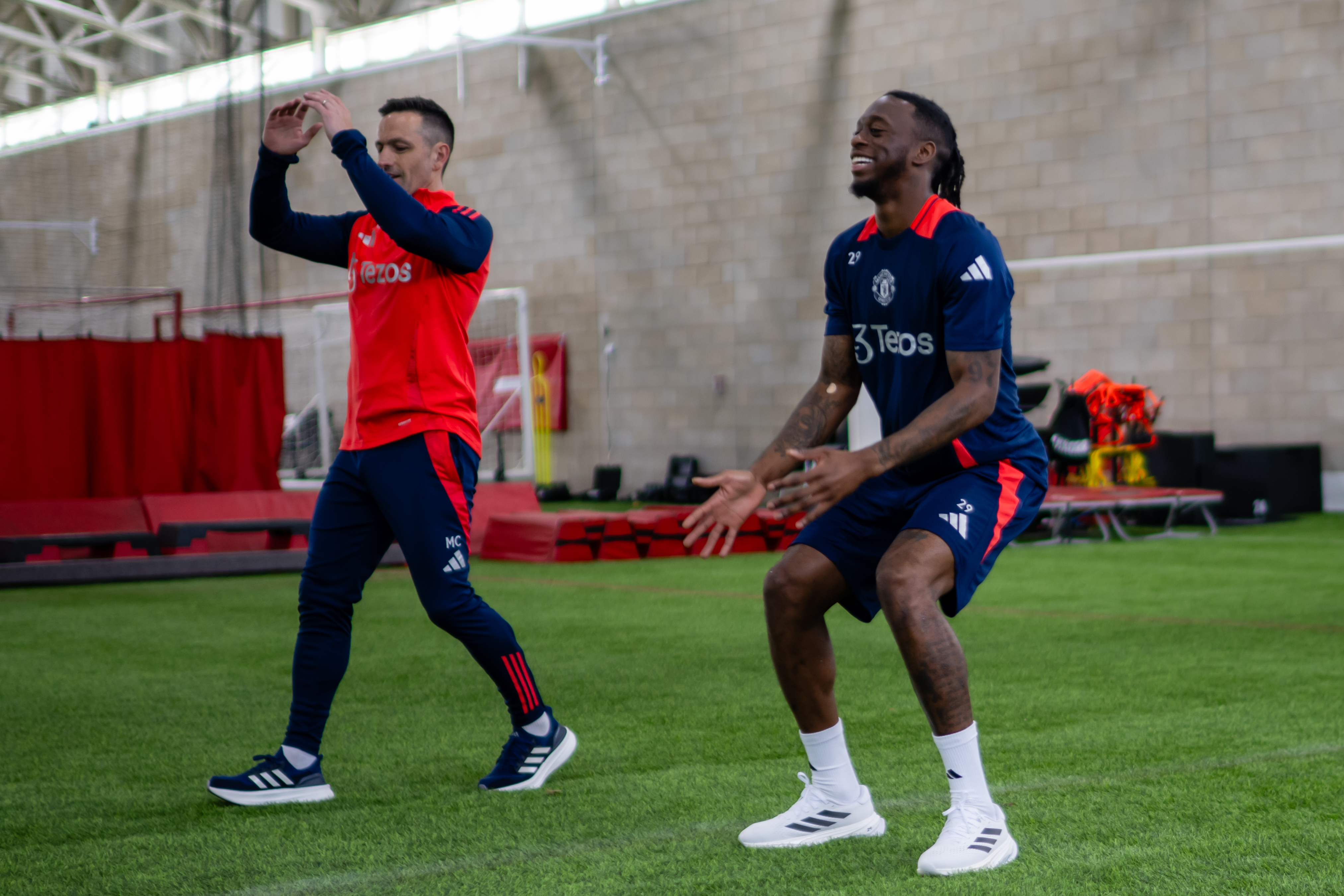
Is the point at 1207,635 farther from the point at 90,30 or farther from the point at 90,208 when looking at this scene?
the point at 90,30

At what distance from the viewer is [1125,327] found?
586 inches

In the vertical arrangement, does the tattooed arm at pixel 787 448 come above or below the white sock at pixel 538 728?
above

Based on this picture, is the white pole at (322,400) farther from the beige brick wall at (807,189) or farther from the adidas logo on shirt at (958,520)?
the adidas logo on shirt at (958,520)

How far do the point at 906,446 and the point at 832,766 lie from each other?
28.8 inches

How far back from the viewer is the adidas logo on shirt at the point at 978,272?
2.80 m

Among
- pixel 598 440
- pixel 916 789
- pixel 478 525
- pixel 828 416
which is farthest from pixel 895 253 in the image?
pixel 598 440

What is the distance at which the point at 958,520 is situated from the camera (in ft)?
9.29

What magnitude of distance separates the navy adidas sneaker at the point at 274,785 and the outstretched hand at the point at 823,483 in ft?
4.90

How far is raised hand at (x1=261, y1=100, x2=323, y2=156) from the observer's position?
11.5 feet

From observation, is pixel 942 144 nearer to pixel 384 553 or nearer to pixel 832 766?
pixel 832 766

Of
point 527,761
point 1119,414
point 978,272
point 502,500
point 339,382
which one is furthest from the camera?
point 339,382

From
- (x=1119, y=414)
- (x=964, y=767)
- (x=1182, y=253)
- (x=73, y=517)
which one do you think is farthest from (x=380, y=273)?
(x=1182, y=253)

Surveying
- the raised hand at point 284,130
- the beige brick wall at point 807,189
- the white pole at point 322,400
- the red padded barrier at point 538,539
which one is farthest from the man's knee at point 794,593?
the white pole at point 322,400

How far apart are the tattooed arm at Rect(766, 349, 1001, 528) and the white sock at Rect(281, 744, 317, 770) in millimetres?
1379
